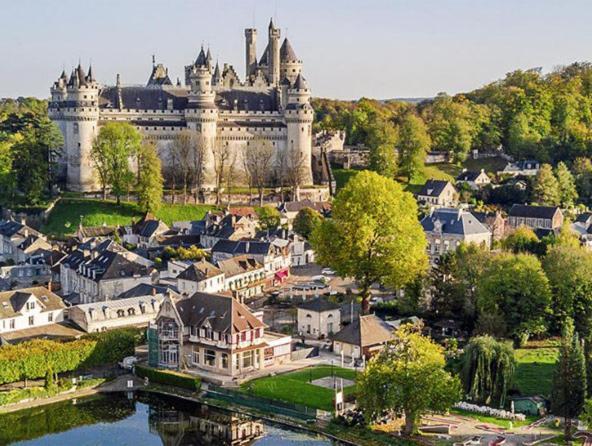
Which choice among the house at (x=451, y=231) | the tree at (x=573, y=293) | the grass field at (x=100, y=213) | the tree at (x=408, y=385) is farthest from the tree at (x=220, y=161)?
the tree at (x=408, y=385)

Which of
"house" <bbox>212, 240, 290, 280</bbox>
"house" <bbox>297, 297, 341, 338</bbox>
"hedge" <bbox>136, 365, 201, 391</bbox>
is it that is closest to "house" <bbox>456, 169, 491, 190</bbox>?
"house" <bbox>212, 240, 290, 280</bbox>

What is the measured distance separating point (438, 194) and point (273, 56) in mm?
26701

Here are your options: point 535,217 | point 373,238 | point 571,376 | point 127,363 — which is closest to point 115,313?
point 127,363

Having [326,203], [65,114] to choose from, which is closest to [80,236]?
[65,114]

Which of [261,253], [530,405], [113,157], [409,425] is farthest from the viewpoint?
[113,157]

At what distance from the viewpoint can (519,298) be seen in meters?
44.3

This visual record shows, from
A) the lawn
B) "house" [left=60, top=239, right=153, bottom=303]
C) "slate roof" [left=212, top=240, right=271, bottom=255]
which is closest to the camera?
the lawn

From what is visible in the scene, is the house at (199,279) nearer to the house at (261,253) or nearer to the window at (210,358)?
the house at (261,253)

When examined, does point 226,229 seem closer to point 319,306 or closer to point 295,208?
point 295,208

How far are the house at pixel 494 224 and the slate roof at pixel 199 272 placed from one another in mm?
21752

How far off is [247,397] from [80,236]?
108ft

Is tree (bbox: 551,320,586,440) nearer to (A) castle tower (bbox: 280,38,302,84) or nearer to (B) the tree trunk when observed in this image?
(B) the tree trunk

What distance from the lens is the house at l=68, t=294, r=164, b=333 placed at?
45.4 meters

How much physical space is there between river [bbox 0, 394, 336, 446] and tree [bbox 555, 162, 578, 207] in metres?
52.9
